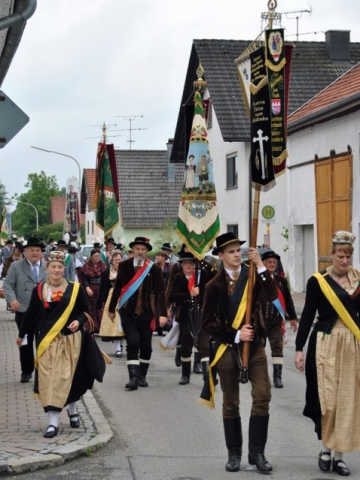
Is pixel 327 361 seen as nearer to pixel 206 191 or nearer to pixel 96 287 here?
pixel 206 191

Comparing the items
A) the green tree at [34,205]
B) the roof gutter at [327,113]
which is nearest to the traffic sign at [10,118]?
Result: the roof gutter at [327,113]

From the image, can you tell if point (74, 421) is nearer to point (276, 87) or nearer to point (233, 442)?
point (233, 442)

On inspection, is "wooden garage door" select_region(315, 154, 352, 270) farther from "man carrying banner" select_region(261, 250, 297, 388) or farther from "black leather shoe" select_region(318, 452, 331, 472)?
"black leather shoe" select_region(318, 452, 331, 472)

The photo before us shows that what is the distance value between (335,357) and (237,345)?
0.73 meters

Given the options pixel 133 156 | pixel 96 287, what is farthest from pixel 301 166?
Answer: pixel 133 156

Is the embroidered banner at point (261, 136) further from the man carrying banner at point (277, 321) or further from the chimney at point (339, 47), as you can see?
the chimney at point (339, 47)

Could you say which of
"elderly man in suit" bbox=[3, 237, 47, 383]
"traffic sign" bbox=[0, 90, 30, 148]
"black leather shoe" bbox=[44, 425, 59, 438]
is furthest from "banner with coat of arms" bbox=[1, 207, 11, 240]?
"black leather shoe" bbox=[44, 425, 59, 438]

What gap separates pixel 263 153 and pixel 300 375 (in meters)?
5.81

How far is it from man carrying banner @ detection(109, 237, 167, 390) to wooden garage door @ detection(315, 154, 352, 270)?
14587 millimetres

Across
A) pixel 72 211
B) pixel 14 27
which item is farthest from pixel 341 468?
pixel 72 211

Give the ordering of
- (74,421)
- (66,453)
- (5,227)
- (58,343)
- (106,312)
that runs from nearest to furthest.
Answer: (66,453)
(58,343)
(74,421)
(106,312)
(5,227)

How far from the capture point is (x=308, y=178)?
2903 cm

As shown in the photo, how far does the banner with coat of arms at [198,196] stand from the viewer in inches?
533

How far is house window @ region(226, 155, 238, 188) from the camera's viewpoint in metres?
37.4
